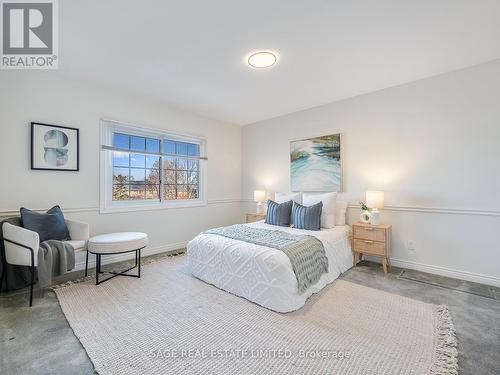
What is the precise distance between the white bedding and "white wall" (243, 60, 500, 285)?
92 cm

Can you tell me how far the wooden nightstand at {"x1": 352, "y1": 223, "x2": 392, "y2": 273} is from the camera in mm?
3018

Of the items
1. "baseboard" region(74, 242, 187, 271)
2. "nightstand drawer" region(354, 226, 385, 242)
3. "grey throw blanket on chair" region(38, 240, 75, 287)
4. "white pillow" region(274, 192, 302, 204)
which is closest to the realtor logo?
"grey throw blanket on chair" region(38, 240, 75, 287)

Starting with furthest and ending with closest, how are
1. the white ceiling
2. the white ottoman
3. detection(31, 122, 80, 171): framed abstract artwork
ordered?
detection(31, 122, 80, 171): framed abstract artwork < the white ottoman < the white ceiling

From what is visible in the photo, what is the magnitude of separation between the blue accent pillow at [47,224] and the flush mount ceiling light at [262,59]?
2.83 metres

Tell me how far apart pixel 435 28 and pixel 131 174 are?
409cm

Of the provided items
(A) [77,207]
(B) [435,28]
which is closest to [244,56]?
(B) [435,28]

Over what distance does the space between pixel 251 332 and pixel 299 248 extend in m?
0.93

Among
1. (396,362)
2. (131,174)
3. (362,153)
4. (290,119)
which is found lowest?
(396,362)

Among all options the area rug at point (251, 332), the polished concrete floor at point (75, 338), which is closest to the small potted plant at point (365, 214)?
the polished concrete floor at point (75, 338)

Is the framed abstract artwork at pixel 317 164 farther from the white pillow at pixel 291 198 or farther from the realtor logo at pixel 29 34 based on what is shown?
the realtor logo at pixel 29 34

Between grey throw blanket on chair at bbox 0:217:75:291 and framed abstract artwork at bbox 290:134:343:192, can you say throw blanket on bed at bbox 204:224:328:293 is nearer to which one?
framed abstract artwork at bbox 290:134:343:192

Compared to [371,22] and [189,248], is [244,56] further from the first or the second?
[189,248]

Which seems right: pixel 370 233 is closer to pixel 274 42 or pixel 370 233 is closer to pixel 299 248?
pixel 299 248

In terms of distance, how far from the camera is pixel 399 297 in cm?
240
